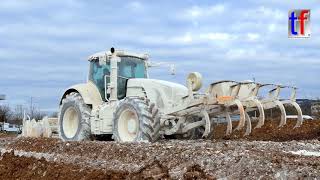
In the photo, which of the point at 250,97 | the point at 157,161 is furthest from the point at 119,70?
the point at 157,161

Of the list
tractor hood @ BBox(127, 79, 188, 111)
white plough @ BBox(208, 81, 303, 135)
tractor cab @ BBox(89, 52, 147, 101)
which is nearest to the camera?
white plough @ BBox(208, 81, 303, 135)

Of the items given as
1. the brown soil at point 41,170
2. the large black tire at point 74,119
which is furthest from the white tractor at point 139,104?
the brown soil at point 41,170

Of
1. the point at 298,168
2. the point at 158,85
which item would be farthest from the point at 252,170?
the point at 158,85

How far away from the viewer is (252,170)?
6.36 m

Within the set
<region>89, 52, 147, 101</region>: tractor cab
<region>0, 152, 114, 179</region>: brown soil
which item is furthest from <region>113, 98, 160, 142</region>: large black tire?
<region>0, 152, 114, 179</region>: brown soil

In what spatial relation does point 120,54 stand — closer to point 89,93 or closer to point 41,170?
point 89,93

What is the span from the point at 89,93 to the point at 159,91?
216cm

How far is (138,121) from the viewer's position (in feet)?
41.8

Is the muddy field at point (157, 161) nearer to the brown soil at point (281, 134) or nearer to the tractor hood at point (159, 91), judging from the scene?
the tractor hood at point (159, 91)

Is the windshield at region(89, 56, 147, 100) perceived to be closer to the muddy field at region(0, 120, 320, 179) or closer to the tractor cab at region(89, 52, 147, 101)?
the tractor cab at region(89, 52, 147, 101)

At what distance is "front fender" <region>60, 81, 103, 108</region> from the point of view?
48.2ft

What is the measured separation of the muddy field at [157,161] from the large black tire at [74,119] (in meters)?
1.62

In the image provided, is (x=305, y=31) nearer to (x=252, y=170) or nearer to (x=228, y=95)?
(x=228, y=95)

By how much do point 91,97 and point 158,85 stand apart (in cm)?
203
